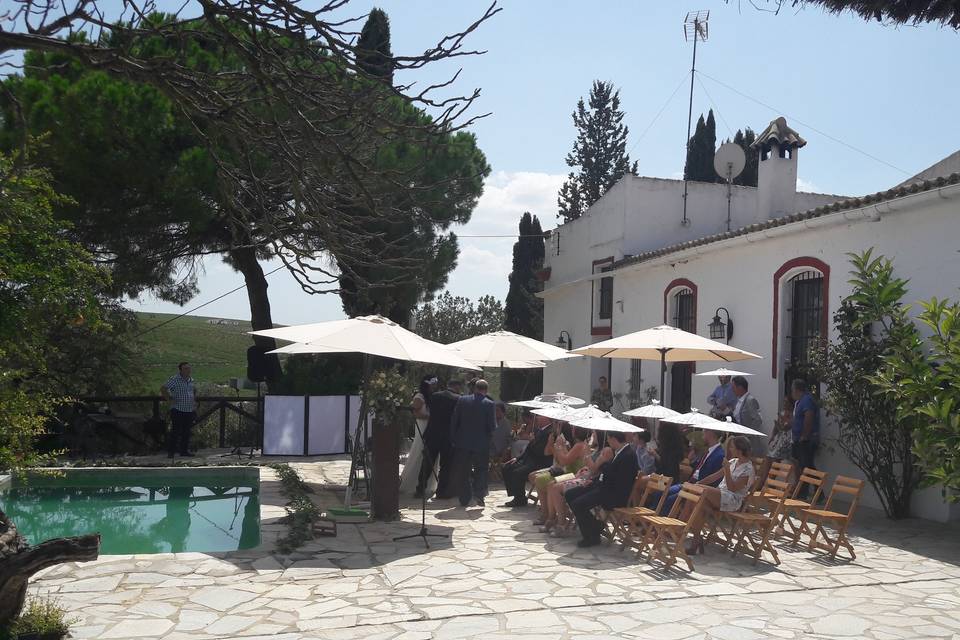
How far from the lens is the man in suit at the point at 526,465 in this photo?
10102mm

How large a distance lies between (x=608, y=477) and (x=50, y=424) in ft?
37.8

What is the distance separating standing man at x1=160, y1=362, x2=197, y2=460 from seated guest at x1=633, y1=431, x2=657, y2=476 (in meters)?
9.24

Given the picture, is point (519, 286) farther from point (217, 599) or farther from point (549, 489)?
point (217, 599)

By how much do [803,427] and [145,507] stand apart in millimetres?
9057

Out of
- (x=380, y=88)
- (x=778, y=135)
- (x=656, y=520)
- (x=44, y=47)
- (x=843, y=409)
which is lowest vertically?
(x=656, y=520)

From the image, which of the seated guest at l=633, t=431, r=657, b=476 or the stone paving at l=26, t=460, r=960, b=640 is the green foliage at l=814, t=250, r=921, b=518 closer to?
the stone paving at l=26, t=460, r=960, b=640

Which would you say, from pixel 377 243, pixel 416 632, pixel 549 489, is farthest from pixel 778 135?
pixel 416 632

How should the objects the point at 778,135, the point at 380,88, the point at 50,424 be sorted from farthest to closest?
the point at 778,135, the point at 50,424, the point at 380,88

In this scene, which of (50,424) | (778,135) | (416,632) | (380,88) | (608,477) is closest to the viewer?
(416,632)

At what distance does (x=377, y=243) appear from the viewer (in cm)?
1662

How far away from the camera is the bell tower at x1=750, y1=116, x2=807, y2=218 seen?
16.5 m

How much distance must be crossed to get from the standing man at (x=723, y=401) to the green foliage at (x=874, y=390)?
1900mm

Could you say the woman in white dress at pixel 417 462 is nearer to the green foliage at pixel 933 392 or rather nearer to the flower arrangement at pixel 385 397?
the flower arrangement at pixel 385 397

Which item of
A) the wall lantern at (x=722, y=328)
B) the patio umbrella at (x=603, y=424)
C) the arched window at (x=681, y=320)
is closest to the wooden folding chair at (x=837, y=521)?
the patio umbrella at (x=603, y=424)
